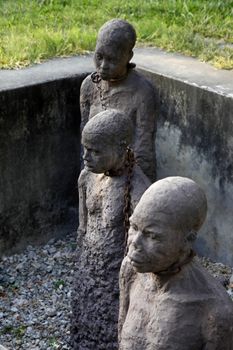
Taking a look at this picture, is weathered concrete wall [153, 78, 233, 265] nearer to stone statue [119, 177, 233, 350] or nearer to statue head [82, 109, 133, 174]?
statue head [82, 109, 133, 174]

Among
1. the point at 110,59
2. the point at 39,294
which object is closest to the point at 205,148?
the point at 110,59

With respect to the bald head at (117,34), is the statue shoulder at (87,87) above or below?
below

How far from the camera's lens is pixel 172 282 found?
124 inches

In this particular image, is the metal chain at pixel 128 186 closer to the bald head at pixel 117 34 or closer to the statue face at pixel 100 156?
the statue face at pixel 100 156

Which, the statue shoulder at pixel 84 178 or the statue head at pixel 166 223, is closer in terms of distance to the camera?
the statue head at pixel 166 223

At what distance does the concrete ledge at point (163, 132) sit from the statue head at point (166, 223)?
3.25 meters

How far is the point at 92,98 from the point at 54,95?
0.92 m

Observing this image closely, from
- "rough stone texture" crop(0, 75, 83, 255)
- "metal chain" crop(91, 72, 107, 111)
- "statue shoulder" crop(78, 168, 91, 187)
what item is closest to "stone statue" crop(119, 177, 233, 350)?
"statue shoulder" crop(78, 168, 91, 187)

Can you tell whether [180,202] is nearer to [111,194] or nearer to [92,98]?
[111,194]

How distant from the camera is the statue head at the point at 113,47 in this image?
5254mm

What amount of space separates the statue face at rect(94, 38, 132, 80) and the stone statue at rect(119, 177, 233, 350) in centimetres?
223

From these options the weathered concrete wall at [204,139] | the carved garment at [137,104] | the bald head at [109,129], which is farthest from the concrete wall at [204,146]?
the bald head at [109,129]

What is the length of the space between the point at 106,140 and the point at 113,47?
3.97 ft

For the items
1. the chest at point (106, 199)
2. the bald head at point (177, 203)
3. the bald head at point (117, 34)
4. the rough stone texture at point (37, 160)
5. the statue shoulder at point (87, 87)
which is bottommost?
the rough stone texture at point (37, 160)
